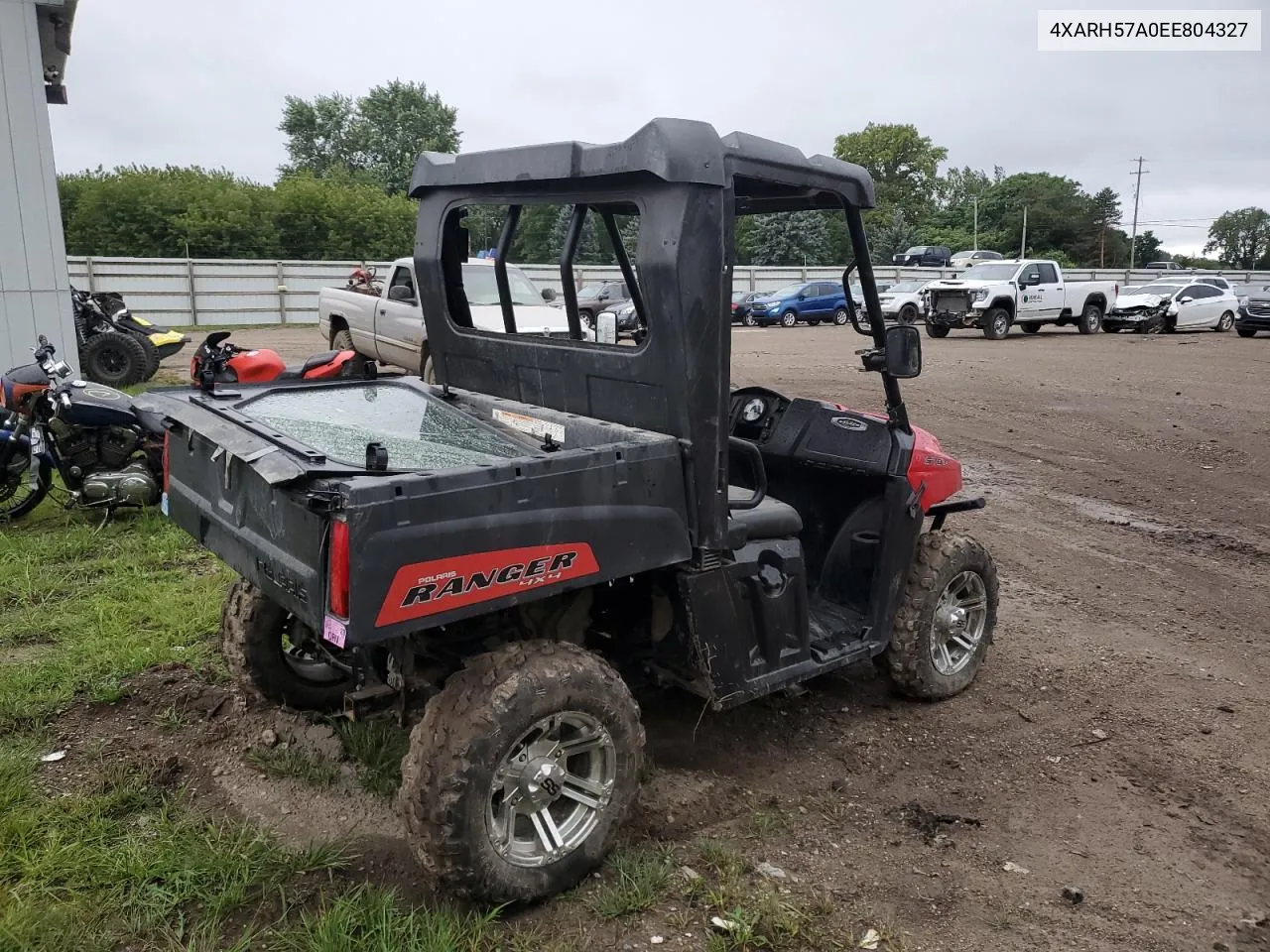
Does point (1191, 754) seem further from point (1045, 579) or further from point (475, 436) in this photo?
point (475, 436)

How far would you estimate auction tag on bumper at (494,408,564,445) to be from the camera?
353 cm

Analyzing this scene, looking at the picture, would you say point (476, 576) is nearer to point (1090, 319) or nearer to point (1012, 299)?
point (1012, 299)

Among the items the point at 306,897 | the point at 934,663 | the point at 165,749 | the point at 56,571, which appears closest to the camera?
the point at 306,897

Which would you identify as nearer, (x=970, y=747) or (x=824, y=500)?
(x=970, y=747)

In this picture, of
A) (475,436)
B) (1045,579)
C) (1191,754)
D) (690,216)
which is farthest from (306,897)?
(1045,579)

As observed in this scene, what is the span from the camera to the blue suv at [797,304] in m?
29.4

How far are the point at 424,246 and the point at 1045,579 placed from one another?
4.32 meters

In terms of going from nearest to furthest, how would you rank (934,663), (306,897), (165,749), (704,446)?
(306,897), (704,446), (165,749), (934,663)

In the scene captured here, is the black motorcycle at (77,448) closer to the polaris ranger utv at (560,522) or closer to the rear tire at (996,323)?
the polaris ranger utv at (560,522)

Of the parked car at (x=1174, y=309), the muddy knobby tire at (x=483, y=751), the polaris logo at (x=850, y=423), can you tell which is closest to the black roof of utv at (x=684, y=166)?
the polaris logo at (x=850, y=423)

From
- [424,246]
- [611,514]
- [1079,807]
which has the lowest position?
[1079,807]

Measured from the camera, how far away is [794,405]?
4441 millimetres

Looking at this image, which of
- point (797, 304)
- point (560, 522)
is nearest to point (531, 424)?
point (560, 522)

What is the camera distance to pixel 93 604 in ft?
17.3
